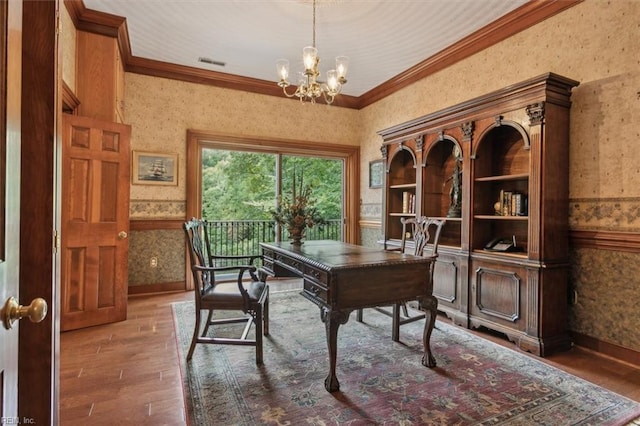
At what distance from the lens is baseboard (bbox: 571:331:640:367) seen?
8.24 ft

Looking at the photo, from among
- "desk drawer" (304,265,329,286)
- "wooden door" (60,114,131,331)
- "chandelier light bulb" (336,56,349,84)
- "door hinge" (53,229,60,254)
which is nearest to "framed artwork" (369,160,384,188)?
"chandelier light bulb" (336,56,349,84)

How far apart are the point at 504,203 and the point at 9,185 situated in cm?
348

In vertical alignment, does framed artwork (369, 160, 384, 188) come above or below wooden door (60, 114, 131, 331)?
above

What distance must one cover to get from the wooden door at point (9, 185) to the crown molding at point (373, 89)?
315 centimetres

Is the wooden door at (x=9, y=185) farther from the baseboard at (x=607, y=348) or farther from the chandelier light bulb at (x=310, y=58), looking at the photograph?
the baseboard at (x=607, y=348)

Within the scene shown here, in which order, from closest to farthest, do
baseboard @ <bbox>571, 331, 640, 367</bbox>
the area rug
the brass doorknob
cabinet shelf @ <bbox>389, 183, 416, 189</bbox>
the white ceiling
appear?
1. the brass doorknob
2. the area rug
3. baseboard @ <bbox>571, 331, 640, 367</bbox>
4. the white ceiling
5. cabinet shelf @ <bbox>389, 183, 416, 189</bbox>

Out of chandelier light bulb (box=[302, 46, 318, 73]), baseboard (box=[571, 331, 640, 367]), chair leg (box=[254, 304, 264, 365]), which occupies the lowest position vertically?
baseboard (box=[571, 331, 640, 367])

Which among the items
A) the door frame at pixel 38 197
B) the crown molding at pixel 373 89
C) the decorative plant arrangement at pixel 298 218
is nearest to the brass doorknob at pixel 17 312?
the door frame at pixel 38 197

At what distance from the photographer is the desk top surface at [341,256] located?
Result: 219 cm

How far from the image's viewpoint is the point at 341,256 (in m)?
2.51

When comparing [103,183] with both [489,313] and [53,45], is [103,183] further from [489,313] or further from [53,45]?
[489,313]

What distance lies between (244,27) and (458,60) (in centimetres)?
248

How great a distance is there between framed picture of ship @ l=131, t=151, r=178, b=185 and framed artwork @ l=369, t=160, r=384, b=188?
→ 9.61 ft

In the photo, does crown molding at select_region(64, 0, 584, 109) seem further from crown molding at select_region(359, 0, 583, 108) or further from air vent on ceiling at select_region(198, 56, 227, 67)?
air vent on ceiling at select_region(198, 56, 227, 67)
